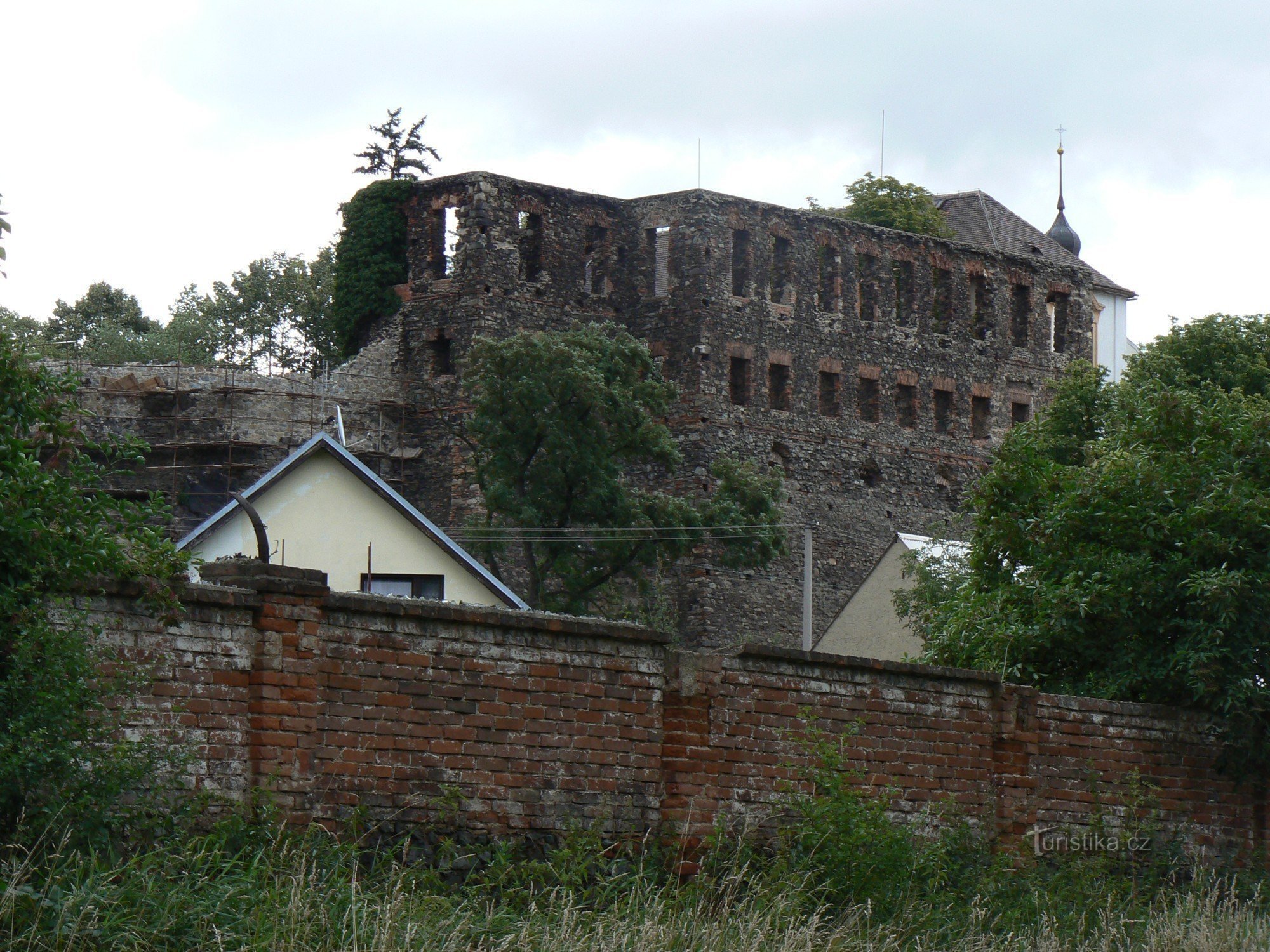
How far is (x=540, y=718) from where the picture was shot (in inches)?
421

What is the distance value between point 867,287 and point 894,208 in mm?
7211

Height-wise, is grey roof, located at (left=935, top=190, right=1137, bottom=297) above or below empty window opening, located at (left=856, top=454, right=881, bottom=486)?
above

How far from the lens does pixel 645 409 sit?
1502 inches

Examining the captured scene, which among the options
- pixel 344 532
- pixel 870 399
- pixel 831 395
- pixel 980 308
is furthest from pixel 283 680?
pixel 980 308

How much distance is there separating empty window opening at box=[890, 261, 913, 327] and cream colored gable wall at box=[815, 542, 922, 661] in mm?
12879

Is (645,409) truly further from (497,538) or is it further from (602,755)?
(602,755)

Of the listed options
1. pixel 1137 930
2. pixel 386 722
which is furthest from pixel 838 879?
pixel 386 722

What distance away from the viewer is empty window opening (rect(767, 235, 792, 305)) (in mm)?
46469

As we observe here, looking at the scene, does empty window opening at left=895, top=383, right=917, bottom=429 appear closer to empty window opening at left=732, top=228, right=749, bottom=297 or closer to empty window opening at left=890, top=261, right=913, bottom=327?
empty window opening at left=890, top=261, right=913, bottom=327

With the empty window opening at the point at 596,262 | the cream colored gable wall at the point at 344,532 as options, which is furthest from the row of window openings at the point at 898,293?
the cream colored gable wall at the point at 344,532

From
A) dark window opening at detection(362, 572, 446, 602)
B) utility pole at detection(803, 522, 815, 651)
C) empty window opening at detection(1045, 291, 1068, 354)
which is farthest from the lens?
empty window opening at detection(1045, 291, 1068, 354)

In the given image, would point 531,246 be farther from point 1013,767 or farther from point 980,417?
point 1013,767

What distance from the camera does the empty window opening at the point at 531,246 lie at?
145 feet

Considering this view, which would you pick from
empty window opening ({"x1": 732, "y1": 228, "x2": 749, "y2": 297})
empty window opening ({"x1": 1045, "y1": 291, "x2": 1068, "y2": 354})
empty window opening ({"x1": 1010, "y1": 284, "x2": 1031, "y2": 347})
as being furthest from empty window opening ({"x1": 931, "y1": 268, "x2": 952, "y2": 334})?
empty window opening ({"x1": 732, "y1": 228, "x2": 749, "y2": 297})
